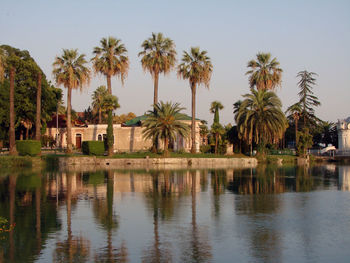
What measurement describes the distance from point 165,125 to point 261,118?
11621 mm

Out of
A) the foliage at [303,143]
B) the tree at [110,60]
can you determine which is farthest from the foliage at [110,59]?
the foliage at [303,143]

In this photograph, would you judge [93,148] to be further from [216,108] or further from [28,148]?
[216,108]

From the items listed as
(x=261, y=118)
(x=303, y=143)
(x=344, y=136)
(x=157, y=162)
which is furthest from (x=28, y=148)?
(x=344, y=136)

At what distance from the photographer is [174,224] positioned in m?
15.8

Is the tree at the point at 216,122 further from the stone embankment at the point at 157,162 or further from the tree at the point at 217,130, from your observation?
the stone embankment at the point at 157,162

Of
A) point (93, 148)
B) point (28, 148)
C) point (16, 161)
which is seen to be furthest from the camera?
point (93, 148)

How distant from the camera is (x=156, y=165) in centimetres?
5084

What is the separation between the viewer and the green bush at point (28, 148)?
49.8 metres

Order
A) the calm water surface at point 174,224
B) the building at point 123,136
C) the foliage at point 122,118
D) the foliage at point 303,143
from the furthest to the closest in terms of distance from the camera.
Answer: the foliage at point 122,118
the building at point 123,136
the foliage at point 303,143
the calm water surface at point 174,224

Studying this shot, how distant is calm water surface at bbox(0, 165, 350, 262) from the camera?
12.0 m

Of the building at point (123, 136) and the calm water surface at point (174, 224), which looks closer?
the calm water surface at point (174, 224)

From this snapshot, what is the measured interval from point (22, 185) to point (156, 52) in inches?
1363

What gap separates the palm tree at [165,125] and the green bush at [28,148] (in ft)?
37.9

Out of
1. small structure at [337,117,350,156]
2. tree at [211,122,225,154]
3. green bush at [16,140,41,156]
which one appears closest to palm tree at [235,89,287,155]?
tree at [211,122,225,154]
